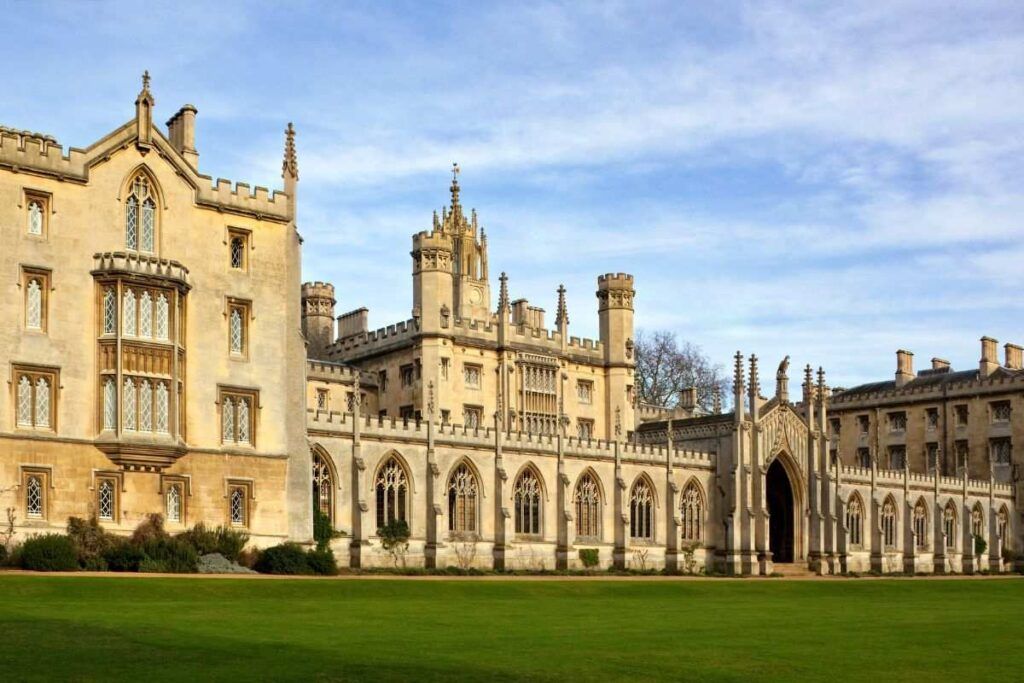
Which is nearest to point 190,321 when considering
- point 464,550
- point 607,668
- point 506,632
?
point 464,550

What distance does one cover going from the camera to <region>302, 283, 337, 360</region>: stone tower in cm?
6394

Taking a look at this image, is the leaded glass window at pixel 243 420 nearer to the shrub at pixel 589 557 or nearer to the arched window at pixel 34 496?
the arched window at pixel 34 496

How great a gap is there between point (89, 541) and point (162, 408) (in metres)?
4.17

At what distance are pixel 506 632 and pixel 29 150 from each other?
69.3 feet

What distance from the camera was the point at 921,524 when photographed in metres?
67.5

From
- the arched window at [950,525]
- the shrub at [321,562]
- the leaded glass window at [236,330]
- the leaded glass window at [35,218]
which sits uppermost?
the leaded glass window at [35,218]

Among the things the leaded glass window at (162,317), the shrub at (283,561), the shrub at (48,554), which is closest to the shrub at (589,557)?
the shrub at (283,561)

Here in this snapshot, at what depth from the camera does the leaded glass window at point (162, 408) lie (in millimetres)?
36250

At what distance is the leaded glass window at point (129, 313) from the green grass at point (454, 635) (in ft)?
28.0

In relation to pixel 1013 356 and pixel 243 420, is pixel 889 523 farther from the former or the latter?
pixel 243 420

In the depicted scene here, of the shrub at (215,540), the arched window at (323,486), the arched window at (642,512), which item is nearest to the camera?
the shrub at (215,540)

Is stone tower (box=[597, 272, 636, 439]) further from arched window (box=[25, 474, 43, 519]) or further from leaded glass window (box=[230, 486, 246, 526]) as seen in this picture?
arched window (box=[25, 474, 43, 519])

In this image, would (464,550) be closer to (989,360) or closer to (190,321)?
(190,321)

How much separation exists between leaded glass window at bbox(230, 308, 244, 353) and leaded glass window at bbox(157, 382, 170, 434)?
3001 mm
